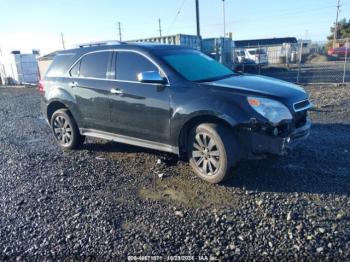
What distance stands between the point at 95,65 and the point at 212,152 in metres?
2.66

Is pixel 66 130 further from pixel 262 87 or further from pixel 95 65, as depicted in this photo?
pixel 262 87

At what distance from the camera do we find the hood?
391 centimetres

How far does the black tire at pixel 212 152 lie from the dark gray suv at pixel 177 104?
0.01m

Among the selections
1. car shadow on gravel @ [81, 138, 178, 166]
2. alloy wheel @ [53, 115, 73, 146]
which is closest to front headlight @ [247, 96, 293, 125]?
car shadow on gravel @ [81, 138, 178, 166]

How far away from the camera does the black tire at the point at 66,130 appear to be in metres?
5.82

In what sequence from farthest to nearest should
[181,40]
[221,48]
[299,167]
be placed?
[221,48], [181,40], [299,167]

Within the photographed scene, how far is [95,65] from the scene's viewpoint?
5305 mm

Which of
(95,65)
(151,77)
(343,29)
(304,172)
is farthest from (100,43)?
(343,29)

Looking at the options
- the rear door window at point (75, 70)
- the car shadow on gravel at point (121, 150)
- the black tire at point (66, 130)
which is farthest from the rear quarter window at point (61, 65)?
the car shadow on gravel at point (121, 150)

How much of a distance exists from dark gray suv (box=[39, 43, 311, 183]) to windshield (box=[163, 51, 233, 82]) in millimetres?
21

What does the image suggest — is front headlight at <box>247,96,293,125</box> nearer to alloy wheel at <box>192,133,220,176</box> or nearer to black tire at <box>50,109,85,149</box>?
alloy wheel at <box>192,133,220,176</box>

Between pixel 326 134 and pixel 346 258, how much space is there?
12.5 feet

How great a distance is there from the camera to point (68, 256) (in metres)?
2.87

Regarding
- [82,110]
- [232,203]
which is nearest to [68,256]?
[232,203]
